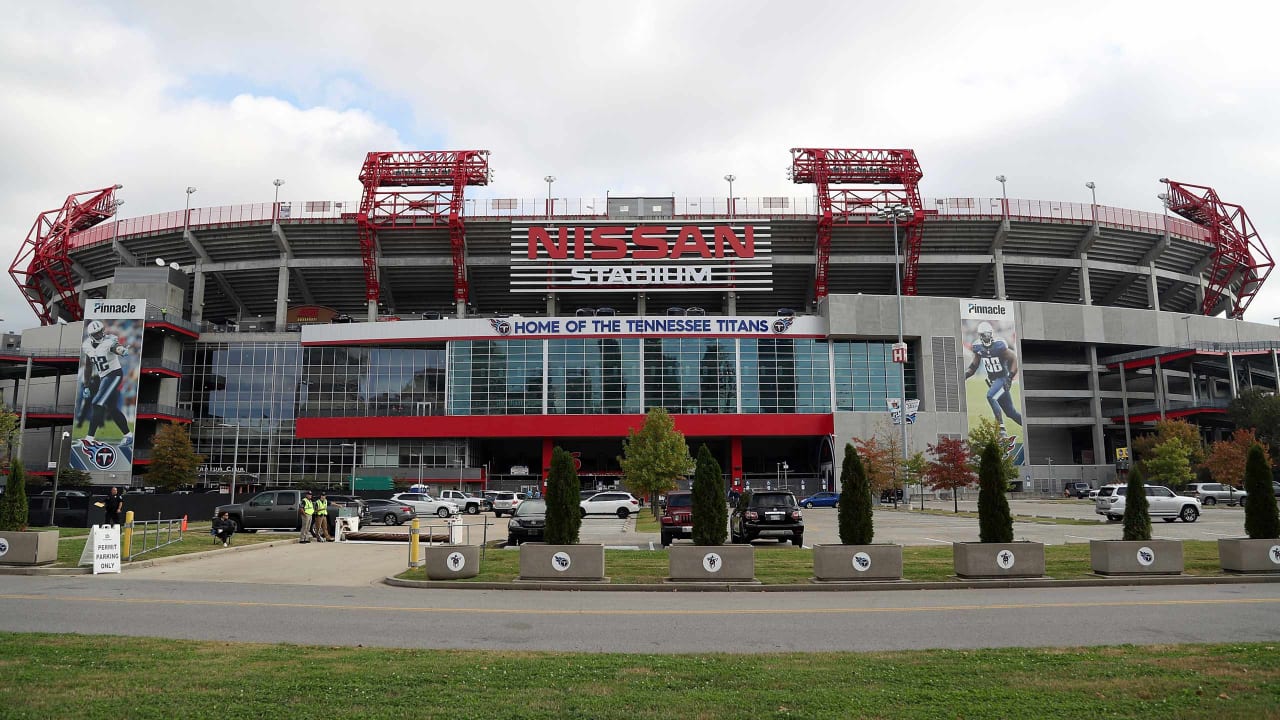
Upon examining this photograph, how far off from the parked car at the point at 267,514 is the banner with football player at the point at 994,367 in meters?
54.5

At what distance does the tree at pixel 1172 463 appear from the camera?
59125 millimetres

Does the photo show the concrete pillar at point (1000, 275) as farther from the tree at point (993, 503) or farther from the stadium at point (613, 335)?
the tree at point (993, 503)

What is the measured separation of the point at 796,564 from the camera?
20.2m

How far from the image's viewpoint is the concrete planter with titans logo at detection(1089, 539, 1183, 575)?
57.7 ft

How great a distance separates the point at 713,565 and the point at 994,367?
202ft

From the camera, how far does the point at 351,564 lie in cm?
2236

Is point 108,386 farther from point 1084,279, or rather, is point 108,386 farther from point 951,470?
point 1084,279

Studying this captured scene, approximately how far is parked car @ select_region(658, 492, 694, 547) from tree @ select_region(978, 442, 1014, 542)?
972 cm

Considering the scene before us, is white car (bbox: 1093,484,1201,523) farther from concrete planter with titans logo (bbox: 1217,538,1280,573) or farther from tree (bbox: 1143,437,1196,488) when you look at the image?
tree (bbox: 1143,437,1196,488)

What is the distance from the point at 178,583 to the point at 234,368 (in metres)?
62.2

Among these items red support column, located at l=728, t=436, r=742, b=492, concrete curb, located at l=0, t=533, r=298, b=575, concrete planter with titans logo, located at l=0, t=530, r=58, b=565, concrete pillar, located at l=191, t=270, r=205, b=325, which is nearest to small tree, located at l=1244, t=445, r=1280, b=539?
concrete curb, located at l=0, t=533, r=298, b=575

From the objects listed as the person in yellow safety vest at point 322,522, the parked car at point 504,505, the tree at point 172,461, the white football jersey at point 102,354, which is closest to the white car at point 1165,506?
the parked car at point 504,505

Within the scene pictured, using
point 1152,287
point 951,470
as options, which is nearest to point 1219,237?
point 1152,287

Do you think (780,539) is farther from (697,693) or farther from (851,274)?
(851,274)
